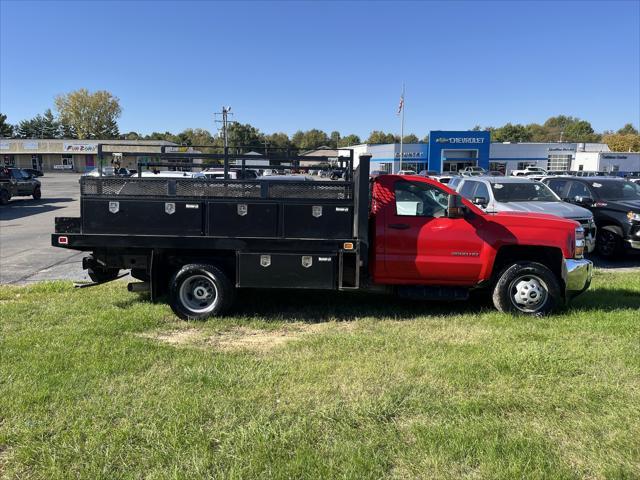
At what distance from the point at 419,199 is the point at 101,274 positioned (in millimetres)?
4264

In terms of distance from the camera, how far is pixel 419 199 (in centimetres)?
656

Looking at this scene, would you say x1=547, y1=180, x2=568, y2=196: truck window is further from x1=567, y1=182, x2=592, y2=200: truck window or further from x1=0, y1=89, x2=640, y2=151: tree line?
x1=0, y1=89, x2=640, y2=151: tree line

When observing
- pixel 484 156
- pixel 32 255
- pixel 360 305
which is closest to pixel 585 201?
pixel 360 305

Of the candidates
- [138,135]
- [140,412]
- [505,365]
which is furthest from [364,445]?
[138,135]

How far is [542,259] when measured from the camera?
671cm

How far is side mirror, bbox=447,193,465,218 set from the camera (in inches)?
243

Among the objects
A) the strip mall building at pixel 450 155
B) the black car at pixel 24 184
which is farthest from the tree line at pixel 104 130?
the black car at pixel 24 184

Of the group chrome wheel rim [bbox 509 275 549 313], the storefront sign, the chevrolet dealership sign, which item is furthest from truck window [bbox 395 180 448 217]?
the storefront sign

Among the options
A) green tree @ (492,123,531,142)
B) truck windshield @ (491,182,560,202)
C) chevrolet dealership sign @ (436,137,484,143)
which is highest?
green tree @ (492,123,531,142)

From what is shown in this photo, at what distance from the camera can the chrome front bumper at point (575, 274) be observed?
6293 millimetres

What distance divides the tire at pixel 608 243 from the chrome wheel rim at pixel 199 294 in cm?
916

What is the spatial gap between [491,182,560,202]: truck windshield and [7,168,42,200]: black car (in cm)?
2639

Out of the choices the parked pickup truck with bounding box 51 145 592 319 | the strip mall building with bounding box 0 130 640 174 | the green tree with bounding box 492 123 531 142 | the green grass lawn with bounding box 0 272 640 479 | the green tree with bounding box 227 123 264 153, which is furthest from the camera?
the green tree with bounding box 492 123 531 142

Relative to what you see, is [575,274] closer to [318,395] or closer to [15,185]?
[318,395]
